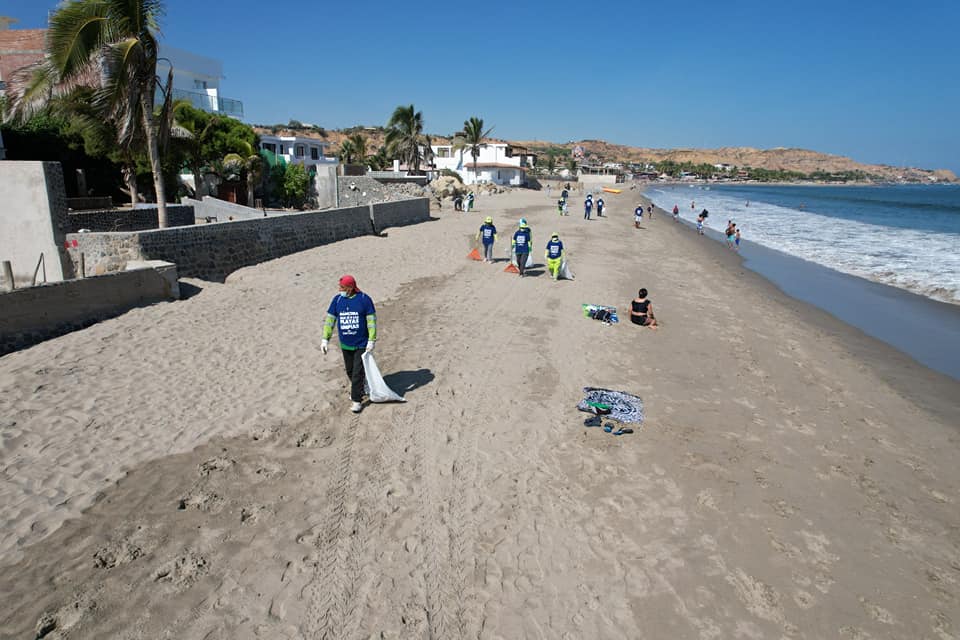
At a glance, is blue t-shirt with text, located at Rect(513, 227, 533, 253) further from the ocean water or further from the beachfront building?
the beachfront building

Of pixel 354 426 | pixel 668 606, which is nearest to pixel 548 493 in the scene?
pixel 668 606

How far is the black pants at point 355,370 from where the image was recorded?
20.9ft

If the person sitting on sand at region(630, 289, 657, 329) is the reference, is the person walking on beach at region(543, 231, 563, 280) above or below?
above

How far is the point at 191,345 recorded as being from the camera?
843 cm

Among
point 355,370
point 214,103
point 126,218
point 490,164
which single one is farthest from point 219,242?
point 490,164

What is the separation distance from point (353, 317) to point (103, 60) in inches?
391

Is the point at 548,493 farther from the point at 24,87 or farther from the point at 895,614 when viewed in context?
the point at 24,87

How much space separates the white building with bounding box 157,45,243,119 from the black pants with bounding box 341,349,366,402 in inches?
1361

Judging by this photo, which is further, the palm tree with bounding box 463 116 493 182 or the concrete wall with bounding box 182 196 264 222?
the palm tree with bounding box 463 116 493 182

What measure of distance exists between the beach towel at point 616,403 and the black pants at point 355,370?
270cm

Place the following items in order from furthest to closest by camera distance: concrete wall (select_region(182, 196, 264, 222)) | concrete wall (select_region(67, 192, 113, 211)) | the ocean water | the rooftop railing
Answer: the rooftop railing, concrete wall (select_region(182, 196, 264, 222)), the ocean water, concrete wall (select_region(67, 192, 113, 211))

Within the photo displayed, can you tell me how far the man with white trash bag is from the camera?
20.2ft

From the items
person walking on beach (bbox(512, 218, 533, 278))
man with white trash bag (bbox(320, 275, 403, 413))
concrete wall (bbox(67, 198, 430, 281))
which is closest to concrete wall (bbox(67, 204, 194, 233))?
concrete wall (bbox(67, 198, 430, 281))

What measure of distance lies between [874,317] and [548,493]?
1206 cm
